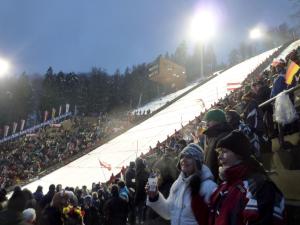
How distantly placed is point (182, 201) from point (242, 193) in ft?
3.02

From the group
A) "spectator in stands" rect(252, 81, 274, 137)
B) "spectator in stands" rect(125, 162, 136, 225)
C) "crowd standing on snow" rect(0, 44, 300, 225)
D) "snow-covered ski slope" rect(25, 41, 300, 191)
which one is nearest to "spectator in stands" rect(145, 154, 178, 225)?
"crowd standing on snow" rect(0, 44, 300, 225)

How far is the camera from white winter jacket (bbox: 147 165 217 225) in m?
3.60

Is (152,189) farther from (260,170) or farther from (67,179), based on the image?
(67,179)

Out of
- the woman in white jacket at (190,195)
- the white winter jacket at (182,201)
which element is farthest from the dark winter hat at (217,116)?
the white winter jacket at (182,201)

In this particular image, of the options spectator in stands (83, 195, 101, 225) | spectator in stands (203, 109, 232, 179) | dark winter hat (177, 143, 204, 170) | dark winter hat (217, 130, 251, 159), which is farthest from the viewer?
spectator in stands (83, 195, 101, 225)

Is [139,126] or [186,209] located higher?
[139,126]

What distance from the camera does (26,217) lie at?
479 centimetres

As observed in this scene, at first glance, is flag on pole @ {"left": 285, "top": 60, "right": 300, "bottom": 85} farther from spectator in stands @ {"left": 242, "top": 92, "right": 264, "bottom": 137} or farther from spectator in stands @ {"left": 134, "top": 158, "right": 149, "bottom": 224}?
spectator in stands @ {"left": 134, "top": 158, "right": 149, "bottom": 224}

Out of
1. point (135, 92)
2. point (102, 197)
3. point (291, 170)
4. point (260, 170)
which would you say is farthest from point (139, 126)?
point (135, 92)

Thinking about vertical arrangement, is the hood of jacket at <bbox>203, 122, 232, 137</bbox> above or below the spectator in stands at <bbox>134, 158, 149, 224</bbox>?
above

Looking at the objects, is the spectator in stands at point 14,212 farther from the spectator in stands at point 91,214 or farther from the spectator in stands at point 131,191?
the spectator in stands at point 91,214

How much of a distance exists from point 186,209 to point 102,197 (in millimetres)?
8493

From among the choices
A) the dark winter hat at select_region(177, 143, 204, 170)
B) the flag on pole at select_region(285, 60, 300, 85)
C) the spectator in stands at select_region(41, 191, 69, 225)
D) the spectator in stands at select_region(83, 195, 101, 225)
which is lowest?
the spectator in stands at select_region(83, 195, 101, 225)

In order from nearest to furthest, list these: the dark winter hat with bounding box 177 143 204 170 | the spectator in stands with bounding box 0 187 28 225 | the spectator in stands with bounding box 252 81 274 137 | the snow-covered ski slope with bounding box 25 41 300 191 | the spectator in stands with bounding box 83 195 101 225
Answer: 1. the dark winter hat with bounding box 177 143 204 170
2. the spectator in stands with bounding box 0 187 28 225
3. the spectator in stands with bounding box 252 81 274 137
4. the spectator in stands with bounding box 83 195 101 225
5. the snow-covered ski slope with bounding box 25 41 300 191
